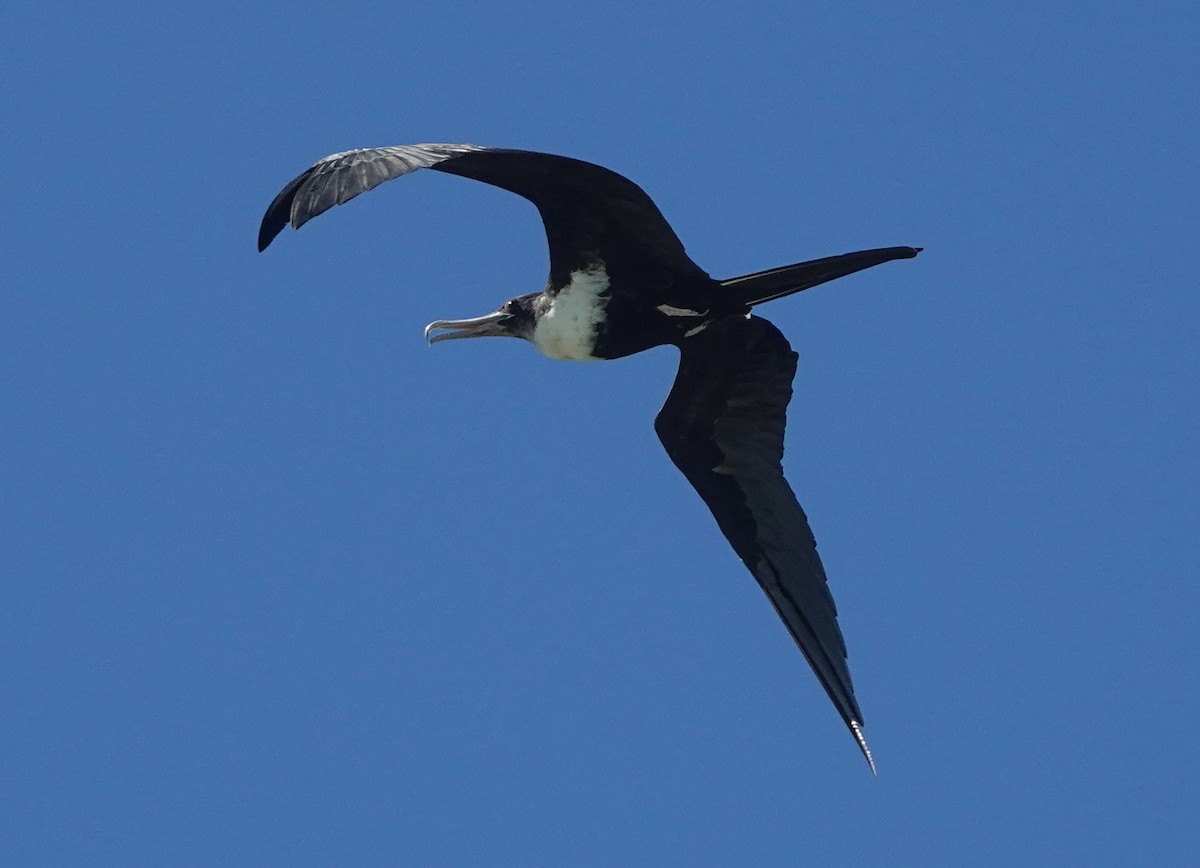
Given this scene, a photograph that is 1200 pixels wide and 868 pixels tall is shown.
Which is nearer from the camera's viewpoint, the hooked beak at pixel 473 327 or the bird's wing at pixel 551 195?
the bird's wing at pixel 551 195

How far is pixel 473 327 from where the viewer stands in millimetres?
8117

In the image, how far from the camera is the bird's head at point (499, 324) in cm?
780

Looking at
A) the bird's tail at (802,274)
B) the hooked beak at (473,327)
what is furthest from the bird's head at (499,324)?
the bird's tail at (802,274)

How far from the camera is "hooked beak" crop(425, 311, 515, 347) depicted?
314 inches

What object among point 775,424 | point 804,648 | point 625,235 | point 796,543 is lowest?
point 804,648

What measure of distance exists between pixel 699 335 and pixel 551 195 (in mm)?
892

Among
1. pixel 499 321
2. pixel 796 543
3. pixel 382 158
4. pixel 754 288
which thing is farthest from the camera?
pixel 499 321

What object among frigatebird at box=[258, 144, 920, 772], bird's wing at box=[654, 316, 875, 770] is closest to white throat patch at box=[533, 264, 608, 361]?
frigatebird at box=[258, 144, 920, 772]

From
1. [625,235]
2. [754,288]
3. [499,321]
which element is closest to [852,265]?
[754,288]

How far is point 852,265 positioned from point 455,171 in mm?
1370

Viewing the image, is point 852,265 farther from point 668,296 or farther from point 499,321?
point 499,321

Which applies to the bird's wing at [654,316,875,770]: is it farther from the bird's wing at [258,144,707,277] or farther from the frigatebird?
the bird's wing at [258,144,707,277]

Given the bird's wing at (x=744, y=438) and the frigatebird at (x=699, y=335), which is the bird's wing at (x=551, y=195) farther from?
the bird's wing at (x=744, y=438)

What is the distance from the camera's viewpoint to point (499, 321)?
797 centimetres
